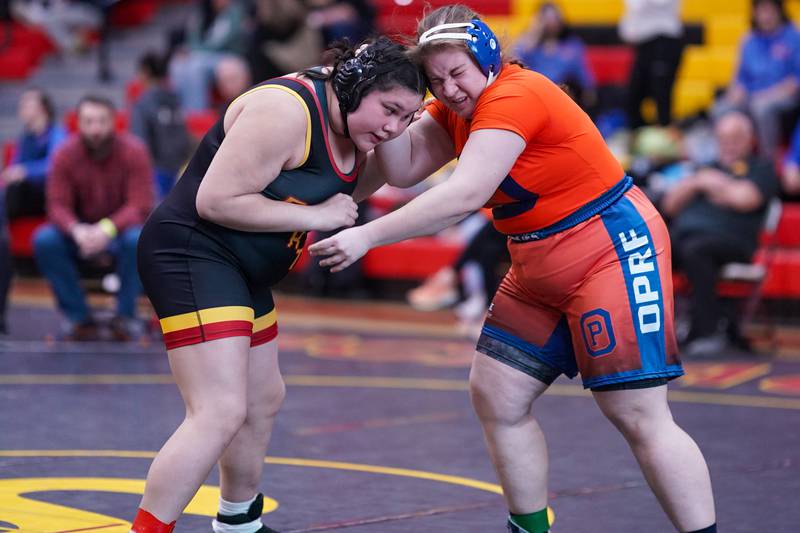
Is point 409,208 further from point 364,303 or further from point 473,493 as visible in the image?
point 364,303

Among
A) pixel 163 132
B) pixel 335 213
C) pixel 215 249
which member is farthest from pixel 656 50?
pixel 215 249

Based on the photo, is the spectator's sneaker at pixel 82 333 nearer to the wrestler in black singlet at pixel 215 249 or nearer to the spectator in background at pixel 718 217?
the spectator in background at pixel 718 217

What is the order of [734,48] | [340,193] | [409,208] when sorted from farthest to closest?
[734,48] → [340,193] → [409,208]

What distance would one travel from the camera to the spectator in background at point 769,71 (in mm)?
9953

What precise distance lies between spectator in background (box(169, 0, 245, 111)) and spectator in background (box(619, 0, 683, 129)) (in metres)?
3.89

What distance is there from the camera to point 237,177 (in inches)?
137

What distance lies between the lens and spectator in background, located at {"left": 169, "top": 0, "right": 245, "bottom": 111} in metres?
12.6

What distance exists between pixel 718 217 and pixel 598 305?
4.99 meters

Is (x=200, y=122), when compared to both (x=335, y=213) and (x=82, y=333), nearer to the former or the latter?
A: (x=82, y=333)

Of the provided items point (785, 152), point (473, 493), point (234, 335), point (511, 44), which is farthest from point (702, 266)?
point (234, 335)

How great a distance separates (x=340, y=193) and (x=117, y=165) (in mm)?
4933

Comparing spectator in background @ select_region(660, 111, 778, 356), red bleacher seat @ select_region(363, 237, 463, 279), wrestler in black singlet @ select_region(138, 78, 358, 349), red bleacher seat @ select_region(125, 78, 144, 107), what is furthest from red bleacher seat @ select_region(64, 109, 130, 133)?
wrestler in black singlet @ select_region(138, 78, 358, 349)

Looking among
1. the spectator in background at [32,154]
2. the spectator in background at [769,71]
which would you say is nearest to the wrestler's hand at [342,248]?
the spectator in background at [769,71]

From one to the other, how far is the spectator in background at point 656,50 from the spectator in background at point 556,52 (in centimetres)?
45
